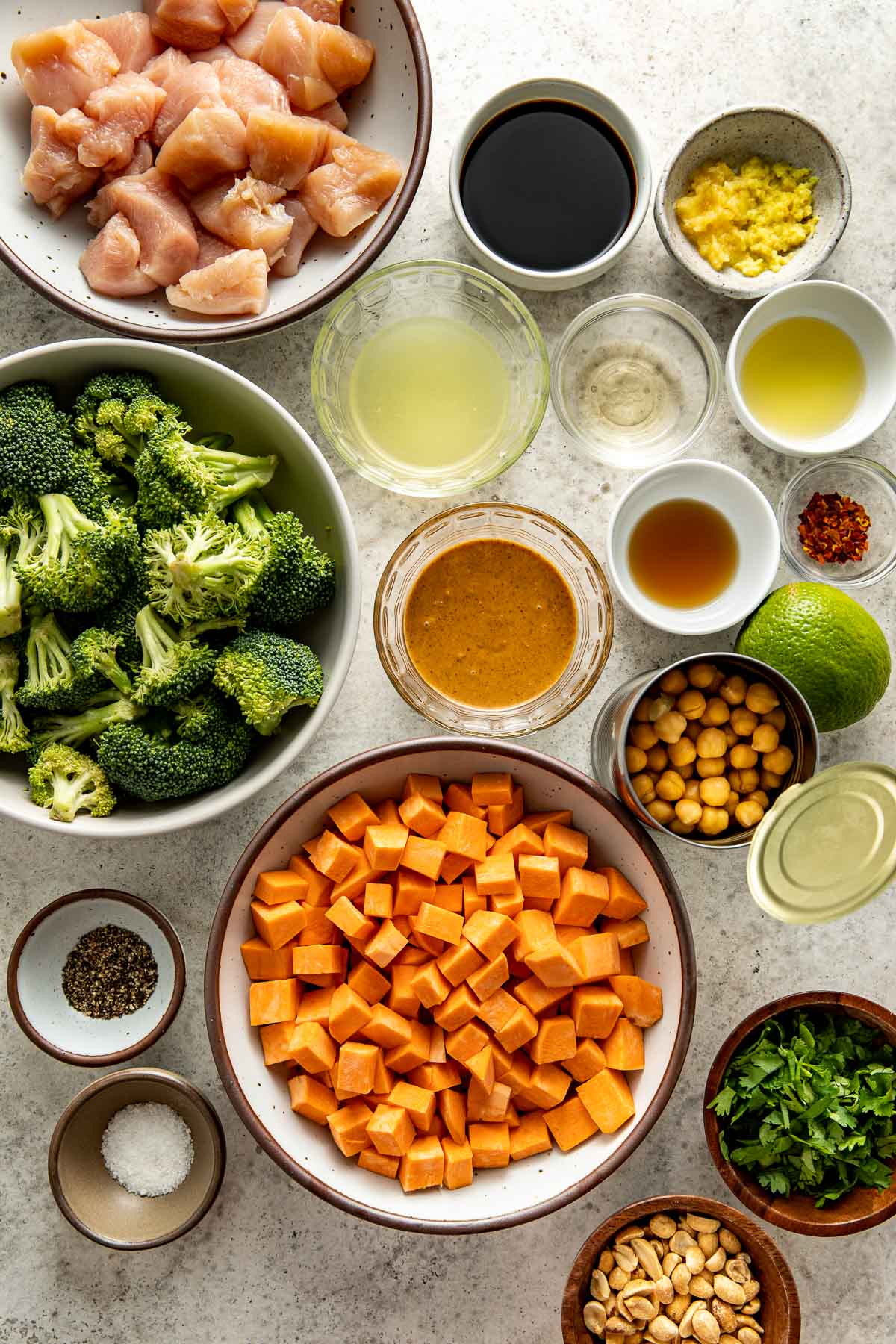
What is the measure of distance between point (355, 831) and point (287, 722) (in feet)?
0.96

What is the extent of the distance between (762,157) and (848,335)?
19.5 inches

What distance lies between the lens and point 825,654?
2328 mm

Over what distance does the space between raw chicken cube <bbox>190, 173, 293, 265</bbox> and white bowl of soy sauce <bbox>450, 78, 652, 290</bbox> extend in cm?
47

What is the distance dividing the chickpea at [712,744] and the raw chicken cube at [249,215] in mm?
1500

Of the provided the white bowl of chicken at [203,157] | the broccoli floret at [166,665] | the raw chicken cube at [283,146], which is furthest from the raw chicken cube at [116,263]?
the broccoli floret at [166,665]

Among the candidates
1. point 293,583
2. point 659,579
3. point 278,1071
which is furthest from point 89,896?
point 659,579

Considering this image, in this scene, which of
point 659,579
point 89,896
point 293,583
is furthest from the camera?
point 659,579

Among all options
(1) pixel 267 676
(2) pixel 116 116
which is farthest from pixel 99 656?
(2) pixel 116 116

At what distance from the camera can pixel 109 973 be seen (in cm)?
249

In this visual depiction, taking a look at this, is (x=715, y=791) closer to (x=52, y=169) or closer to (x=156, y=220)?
(x=156, y=220)

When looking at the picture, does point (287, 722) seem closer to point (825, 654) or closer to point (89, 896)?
point (89, 896)

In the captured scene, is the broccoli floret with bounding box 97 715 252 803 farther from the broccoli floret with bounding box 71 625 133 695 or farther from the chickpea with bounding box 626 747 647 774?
the chickpea with bounding box 626 747 647 774

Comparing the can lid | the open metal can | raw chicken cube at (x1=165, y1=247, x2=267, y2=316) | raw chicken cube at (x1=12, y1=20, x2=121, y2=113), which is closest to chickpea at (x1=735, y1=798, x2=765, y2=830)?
the open metal can

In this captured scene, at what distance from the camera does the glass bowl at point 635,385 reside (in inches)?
102
